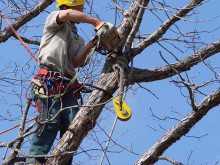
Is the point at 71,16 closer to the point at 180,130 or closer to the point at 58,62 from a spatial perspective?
the point at 58,62

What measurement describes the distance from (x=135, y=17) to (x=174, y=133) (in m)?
1.27

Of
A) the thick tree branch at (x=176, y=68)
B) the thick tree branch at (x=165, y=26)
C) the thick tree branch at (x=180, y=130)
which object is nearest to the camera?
the thick tree branch at (x=180, y=130)

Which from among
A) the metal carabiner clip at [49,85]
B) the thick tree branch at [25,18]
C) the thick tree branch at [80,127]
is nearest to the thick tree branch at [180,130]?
the thick tree branch at [80,127]

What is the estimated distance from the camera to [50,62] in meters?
4.09

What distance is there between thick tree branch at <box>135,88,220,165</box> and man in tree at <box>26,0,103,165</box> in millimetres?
716

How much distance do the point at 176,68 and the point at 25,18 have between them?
7.48 feet

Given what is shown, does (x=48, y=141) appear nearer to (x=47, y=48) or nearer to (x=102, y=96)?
(x=102, y=96)

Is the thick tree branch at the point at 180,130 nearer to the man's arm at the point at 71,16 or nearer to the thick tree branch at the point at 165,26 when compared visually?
the thick tree branch at the point at 165,26

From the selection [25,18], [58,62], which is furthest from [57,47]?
[25,18]

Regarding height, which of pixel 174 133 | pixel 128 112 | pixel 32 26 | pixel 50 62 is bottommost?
pixel 174 133

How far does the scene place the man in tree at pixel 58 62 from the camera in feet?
12.7

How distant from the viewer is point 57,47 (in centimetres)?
411

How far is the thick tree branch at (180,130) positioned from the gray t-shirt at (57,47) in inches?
43.1

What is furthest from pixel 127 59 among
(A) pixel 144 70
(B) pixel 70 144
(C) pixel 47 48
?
(B) pixel 70 144
